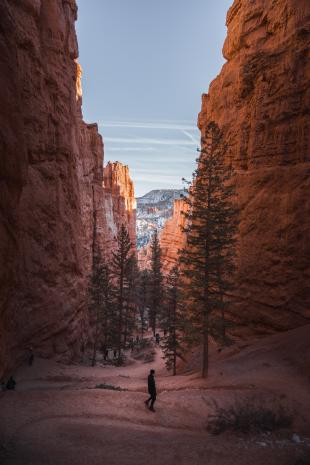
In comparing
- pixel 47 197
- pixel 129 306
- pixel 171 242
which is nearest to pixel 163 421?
pixel 47 197

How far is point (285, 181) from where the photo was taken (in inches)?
818

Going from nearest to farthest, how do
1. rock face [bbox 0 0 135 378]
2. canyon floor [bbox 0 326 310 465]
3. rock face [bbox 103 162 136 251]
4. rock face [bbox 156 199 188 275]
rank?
canyon floor [bbox 0 326 310 465], rock face [bbox 0 0 135 378], rock face [bbox 103 162 136 251], rock face [bbox 156 199 188 275]

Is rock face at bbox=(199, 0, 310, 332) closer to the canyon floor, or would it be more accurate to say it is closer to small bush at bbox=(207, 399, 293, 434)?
the canyon floor

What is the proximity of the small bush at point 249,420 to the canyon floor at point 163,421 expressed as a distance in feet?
0.77

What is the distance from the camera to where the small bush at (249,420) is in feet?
33.8

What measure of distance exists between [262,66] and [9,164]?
2016 centimetres

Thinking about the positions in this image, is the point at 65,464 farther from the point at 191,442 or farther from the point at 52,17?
the point at 52,17

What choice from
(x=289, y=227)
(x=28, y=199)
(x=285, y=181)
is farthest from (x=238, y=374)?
(x=28, y=199)

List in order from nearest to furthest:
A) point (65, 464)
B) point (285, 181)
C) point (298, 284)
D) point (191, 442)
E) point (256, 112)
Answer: point (65, 464)
point (191, 442)
point (298, 284)
point (285, 181)
point (256, 112)

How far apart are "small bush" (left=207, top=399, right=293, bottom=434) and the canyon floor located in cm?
23

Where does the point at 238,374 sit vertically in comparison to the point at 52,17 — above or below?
below

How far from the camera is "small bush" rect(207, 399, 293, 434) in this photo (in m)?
10.3

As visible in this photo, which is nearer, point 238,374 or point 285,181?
point 238,374

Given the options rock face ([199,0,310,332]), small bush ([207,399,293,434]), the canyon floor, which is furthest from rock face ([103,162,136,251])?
small bush ([207,399,293,434])
